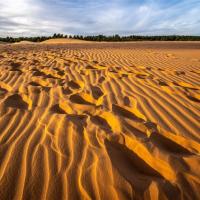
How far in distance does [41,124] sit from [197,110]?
7.19 ft

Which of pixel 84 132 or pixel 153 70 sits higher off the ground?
pixel 84 132

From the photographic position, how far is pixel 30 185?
6.47ft

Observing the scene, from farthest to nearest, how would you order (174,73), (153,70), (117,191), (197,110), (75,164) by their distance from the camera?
(153,70) → (174,73) → (197,110) → (75,164) → (117,191)

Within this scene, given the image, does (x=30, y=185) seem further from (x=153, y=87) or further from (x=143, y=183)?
(x=153, y=87)

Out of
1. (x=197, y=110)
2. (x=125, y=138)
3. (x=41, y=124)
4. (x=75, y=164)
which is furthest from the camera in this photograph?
(x=197, y=110)

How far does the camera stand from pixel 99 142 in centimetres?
255

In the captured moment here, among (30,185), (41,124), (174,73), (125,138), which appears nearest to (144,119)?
(125,138)

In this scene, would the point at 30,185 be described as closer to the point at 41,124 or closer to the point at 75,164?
the point at 75,164

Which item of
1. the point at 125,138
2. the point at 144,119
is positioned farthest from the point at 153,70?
the point at 125,138

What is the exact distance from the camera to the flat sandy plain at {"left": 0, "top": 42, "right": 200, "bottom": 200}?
6.37 feet

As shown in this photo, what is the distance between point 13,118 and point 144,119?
1.74m

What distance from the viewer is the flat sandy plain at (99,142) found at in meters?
1.94

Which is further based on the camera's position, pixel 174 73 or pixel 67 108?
pixel 174 73

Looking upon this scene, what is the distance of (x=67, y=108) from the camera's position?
342cm
